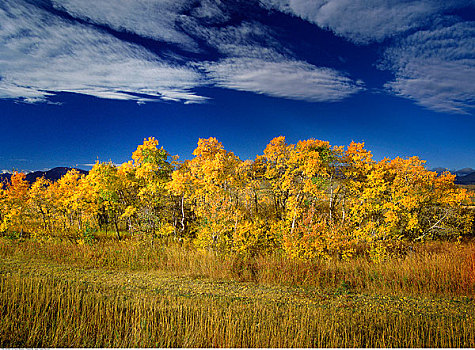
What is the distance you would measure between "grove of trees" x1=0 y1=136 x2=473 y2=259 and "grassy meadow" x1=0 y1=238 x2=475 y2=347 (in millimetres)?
2809

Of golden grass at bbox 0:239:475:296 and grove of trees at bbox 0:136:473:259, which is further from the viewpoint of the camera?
grove of trees at bbox 0:136:473:259

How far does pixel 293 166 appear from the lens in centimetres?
1759

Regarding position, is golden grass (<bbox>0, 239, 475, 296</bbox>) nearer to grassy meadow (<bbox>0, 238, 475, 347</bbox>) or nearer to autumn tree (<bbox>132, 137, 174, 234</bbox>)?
grassy meadow (<bbox>0, 238, 475, 347</bbox>)

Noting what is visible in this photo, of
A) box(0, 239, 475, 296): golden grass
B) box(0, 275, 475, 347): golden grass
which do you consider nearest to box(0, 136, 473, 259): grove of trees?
box(0, 239, 475, 296): golden grass

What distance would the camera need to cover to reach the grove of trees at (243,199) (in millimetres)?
13766

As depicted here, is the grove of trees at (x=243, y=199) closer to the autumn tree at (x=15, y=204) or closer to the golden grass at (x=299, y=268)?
the autumn tree at (x=15, y=204)

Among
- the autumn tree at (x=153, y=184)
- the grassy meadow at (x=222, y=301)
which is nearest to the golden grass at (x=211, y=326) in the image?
the grassy meadow at (x=222, y=301)

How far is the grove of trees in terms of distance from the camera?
1377cm

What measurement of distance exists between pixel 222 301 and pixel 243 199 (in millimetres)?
9048

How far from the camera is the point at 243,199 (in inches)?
612

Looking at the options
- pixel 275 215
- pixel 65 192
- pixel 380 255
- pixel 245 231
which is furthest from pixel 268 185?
pixel 65 192

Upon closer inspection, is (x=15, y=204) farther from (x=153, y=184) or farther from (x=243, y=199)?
(x=243, y=199)

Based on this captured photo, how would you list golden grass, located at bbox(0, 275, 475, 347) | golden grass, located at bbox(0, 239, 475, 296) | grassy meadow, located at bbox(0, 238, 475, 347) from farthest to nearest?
golden grass, located at bbox(0, 239, 475, 296), grassy meadow, located at bbox(0, 238, 475, 347), golden grass, located at bbox(0, 275, 475, 347)

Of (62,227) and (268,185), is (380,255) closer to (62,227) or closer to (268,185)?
(268,185)
